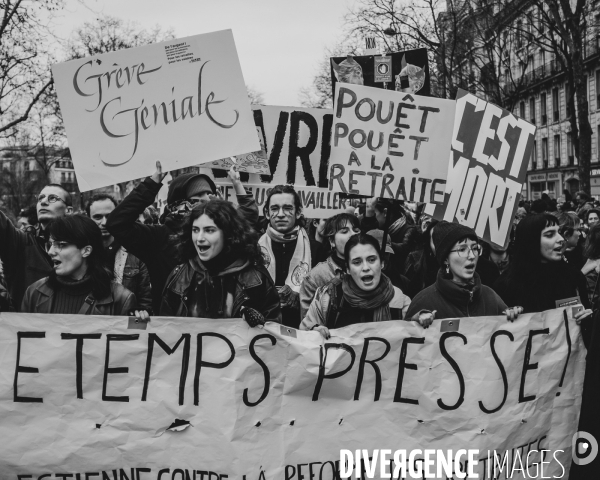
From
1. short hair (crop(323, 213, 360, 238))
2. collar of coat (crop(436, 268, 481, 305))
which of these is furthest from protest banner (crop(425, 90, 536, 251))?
collar of coat (crop(436, 268, 481, 305))

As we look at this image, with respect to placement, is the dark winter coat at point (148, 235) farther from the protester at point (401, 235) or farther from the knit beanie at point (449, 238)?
the protester at point (401, 235)

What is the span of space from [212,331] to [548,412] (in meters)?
1.81

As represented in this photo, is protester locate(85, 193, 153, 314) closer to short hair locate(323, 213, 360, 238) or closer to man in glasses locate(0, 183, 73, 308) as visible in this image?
man in glasses locate(0, 183, 73, 308)

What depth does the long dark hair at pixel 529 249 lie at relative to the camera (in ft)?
13.7

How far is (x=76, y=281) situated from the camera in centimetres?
346

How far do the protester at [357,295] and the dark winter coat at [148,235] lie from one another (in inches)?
26.1

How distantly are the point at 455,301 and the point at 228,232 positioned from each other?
4.14 feet

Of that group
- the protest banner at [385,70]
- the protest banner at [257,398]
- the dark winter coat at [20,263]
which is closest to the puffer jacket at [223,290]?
the protest banner at [257,398]

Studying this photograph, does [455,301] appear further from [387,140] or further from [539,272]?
[387,140]

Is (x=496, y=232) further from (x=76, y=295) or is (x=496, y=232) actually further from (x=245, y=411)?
(x=76, y=295)

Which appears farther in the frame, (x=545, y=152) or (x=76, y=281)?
(x=545, y=152)

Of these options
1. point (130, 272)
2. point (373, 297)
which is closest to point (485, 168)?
point (373, 297)

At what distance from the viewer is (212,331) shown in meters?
3.46

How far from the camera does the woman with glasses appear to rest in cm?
368
